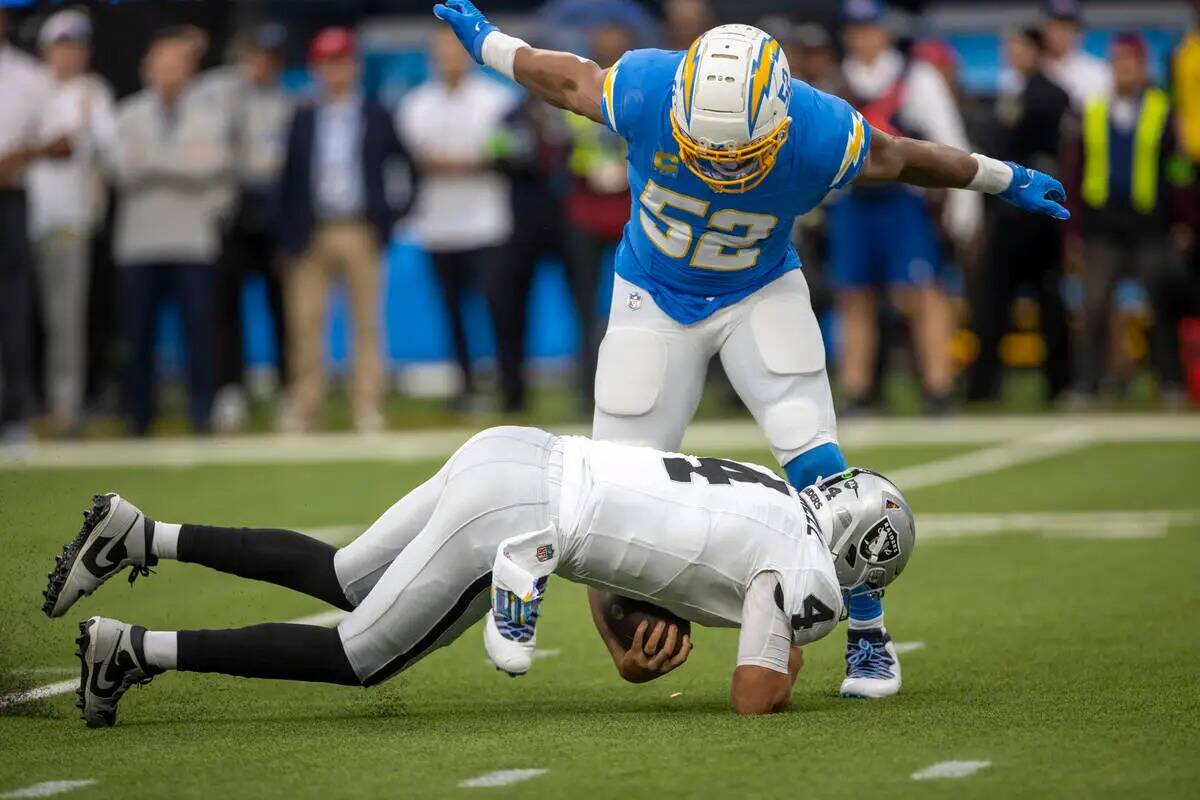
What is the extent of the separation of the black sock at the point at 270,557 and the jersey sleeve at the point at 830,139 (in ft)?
6.15

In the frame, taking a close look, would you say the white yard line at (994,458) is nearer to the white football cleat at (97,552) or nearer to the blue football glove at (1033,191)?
the blue football glove at (1033,191)

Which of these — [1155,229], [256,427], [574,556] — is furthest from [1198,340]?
[574,556]

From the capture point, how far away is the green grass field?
4527 millimetres

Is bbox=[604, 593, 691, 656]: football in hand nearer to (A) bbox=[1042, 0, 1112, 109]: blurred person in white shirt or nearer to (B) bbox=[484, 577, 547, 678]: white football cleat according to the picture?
(B) bbox=[484, 577, 547, 678]: white football cleat

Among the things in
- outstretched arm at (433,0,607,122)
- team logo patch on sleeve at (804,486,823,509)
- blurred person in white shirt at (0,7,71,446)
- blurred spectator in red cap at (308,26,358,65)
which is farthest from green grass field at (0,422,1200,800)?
blurred spectator in red cap at (308,26,358,65)

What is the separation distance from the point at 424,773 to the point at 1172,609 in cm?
342

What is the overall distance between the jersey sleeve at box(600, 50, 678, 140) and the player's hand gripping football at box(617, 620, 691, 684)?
1645mm

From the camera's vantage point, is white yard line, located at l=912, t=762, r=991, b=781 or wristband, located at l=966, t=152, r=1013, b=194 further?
wristband, located at l=966, t=152, r=1013, b=194

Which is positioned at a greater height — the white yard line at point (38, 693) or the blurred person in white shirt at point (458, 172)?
the blurred person in white shirt at point (458, 172)

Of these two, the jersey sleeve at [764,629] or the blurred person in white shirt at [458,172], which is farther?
the blurred person in white shirt at [458,172]

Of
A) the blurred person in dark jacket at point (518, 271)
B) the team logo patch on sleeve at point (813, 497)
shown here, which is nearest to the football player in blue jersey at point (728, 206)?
the team logo patch on sleeve at point (813, 497)

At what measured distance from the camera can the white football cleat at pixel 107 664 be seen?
520 centimetres

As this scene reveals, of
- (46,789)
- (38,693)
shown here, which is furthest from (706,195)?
(46,789)

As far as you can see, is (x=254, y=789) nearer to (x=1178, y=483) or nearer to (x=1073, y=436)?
(x=1178, y=483)
